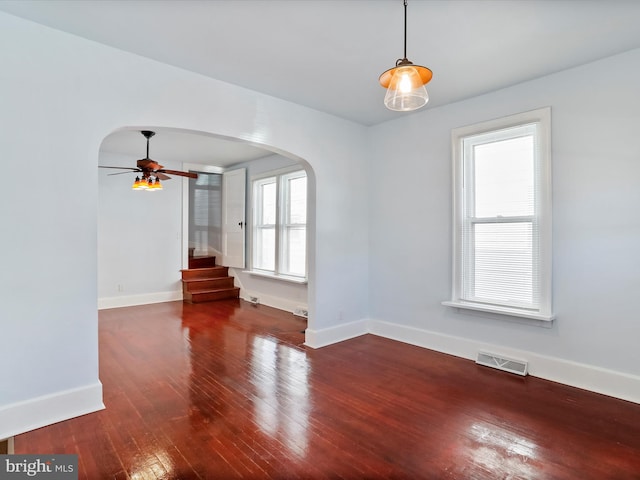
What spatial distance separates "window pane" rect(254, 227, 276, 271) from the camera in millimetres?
6355

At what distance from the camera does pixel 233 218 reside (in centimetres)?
695

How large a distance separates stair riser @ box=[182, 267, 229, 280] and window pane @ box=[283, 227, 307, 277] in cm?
194

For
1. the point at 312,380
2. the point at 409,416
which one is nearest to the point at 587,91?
the point at 409,416

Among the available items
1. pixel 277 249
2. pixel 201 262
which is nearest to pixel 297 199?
pixel 277 249

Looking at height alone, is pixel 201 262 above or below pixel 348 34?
below

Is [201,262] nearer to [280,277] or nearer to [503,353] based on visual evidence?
[280,277]

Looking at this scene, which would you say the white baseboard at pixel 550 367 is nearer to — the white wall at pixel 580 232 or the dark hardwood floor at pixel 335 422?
the white wall at pixel 580 232

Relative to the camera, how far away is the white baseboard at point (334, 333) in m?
4.02

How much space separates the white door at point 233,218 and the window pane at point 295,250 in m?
1.24

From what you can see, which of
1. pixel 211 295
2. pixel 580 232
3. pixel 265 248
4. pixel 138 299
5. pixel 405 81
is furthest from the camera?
pixel 211 295

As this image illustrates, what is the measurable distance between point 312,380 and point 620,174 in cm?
307

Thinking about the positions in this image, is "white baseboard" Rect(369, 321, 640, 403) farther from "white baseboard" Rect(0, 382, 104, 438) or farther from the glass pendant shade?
"white baseboard" Rect(0, 382, 104, 438)

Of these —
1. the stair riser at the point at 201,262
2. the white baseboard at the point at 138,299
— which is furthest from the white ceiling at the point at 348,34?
the stair riser at the point at 201,262

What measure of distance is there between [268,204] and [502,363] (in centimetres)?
451
